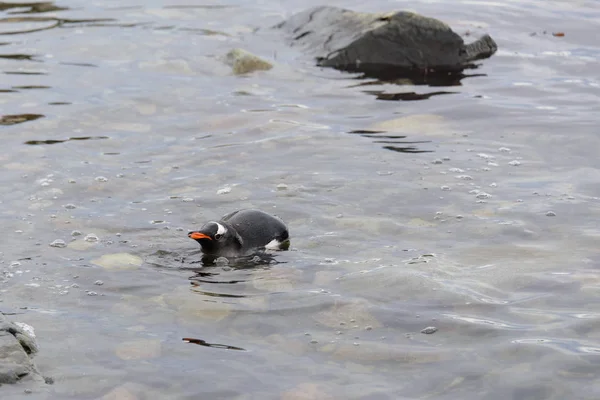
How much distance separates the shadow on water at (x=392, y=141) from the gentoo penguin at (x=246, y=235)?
10.7ft

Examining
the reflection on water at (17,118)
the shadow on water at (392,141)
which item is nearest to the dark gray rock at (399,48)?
the shadow on water at (392,141)

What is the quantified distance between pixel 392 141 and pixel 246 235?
392 cm

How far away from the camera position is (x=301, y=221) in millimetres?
10344

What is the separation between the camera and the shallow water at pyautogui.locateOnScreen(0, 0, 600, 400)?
23.7ft

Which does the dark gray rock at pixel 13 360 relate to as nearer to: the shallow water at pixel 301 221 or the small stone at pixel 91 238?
the shallow water at pixel 301 221

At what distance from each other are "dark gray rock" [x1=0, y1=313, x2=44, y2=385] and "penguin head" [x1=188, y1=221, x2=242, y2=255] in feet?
8.04

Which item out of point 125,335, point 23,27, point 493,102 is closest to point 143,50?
point 23,27

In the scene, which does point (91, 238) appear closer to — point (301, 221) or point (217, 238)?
point (217, 238)

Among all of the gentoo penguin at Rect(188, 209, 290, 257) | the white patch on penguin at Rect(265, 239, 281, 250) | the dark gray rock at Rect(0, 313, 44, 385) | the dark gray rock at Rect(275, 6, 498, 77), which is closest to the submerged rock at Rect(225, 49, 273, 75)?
the dark gray rock at Rect(275, 6, 498, 77)

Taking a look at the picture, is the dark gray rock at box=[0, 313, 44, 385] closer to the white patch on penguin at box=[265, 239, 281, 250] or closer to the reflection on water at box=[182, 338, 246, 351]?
the reflection on water at box=[182, 338, 246, 351]

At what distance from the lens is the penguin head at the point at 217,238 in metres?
9.16

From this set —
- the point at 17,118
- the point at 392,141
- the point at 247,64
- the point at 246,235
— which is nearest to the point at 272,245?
the point at 246,235

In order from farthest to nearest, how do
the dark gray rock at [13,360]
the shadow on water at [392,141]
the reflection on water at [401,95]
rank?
the reflection on water at [401,95] → the shadow on water at [392,141] → the dark gray rock at [13,360]

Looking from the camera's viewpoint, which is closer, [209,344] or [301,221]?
[209,344]
